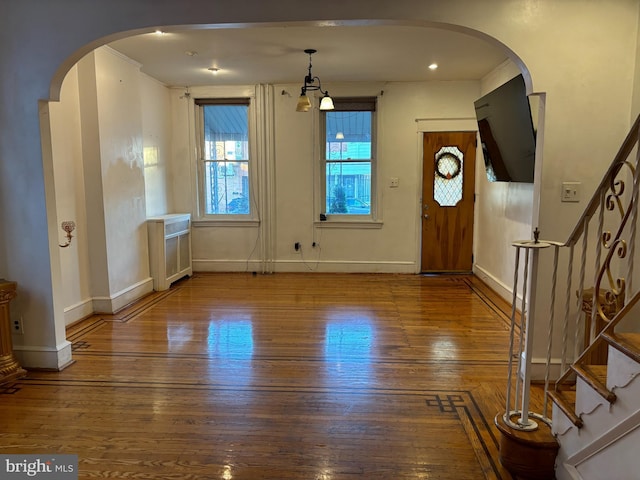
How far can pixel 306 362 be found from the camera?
3277 mm

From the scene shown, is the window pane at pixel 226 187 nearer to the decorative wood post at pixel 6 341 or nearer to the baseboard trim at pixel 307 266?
the baseboard trim at pixel 307 266

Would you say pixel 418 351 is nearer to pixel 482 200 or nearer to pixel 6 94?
pixel 482 200

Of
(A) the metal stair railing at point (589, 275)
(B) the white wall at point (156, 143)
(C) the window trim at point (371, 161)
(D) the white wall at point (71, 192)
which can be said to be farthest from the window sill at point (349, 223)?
(A) the metal stair railing at point (589, 275)

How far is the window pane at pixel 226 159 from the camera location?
6.27m

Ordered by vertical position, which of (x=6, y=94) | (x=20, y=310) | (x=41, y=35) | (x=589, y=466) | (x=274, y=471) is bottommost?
(x=274, y=471)

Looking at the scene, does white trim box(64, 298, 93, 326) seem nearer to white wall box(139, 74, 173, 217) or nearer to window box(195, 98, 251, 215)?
white wall box(139, 74, 173, 217)

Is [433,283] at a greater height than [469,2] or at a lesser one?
lesser

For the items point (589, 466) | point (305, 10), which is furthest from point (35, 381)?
point (589, 466)

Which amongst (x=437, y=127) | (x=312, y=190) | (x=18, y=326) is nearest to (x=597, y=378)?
(x=18, y=326)

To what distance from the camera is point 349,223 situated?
6.27 metres

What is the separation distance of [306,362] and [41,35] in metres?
2.86

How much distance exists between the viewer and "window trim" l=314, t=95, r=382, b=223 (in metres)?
6.03

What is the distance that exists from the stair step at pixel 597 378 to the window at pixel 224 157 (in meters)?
5.11

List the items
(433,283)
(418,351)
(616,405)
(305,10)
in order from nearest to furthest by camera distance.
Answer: (616,405)
(305,10)
(418,351)
(433,283)
